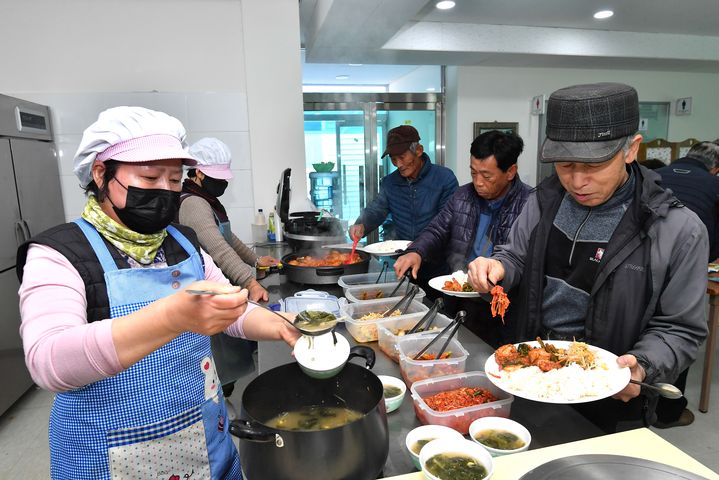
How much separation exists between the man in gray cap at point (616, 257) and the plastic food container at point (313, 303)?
0.67 m

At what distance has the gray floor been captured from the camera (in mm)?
2713

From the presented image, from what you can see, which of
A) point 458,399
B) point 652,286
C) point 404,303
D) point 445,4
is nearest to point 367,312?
point 404,303

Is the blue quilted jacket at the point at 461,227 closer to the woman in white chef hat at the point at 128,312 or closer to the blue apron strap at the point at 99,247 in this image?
the woman in white chef hat at the point at 128,312

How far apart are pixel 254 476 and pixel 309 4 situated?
4.84 metres

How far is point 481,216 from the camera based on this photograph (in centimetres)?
263

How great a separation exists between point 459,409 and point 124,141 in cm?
121

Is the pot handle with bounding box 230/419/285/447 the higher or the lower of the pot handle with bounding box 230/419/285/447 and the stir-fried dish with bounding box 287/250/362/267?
the higher

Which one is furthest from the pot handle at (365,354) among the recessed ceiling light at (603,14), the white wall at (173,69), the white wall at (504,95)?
the white wall at (504,95)

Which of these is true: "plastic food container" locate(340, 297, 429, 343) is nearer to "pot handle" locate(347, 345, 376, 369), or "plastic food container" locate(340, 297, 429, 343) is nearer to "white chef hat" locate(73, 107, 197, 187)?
"pot handle" locate(347, 345, 376, 369)

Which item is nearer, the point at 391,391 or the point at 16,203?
the point at 391,391

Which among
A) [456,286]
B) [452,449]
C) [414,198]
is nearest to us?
[452,449]

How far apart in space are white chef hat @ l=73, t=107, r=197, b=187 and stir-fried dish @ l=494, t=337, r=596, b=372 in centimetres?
118

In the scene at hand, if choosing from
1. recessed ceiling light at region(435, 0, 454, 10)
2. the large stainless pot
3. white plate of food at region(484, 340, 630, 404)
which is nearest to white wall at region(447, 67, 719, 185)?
recessed ceiling light at region(435, 0, 454, 10)

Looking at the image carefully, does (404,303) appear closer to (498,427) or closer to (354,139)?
(498,427)
